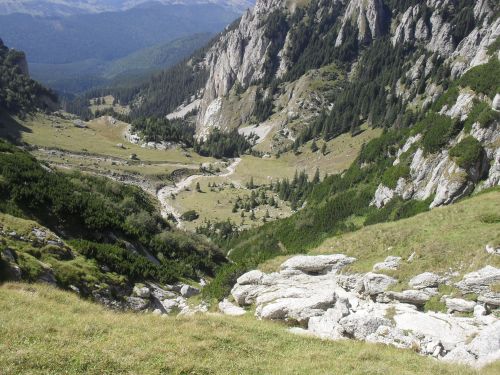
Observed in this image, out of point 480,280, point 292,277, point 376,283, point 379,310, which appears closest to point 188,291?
point 292,277

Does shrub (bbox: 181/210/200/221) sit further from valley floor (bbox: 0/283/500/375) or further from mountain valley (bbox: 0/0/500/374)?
valley floor (bbox: 0/283/500/375)

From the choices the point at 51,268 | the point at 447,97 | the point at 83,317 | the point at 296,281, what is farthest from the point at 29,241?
the point at 447,97

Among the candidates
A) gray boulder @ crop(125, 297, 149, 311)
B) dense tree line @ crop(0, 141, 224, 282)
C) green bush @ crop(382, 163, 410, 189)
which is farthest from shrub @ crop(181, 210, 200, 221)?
gray boulder @ crop(125, 297, 149, 311)

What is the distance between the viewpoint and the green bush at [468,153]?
2088 inches

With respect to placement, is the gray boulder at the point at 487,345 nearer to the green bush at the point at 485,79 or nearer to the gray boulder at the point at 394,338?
the gray boulder at the point at 394,338

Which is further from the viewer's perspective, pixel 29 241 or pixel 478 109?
pixel 478 109

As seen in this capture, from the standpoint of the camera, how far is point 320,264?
104 ft

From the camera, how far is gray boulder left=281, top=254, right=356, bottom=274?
1254 inches

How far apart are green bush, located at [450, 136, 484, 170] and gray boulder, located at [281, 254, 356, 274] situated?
96.8 feet

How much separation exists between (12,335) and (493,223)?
3031 cm

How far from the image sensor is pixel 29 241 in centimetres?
2781

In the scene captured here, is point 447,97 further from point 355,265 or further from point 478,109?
point 355,265

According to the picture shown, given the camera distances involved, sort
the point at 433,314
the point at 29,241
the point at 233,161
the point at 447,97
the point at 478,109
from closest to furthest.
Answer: the point at 433,314 → the point at 29,241 → the point at 478,109 → the point at 447,97 → the point at 233,161

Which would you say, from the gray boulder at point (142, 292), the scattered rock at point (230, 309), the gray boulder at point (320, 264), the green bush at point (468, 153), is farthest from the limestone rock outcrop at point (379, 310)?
the green bush at point (468, 153)
